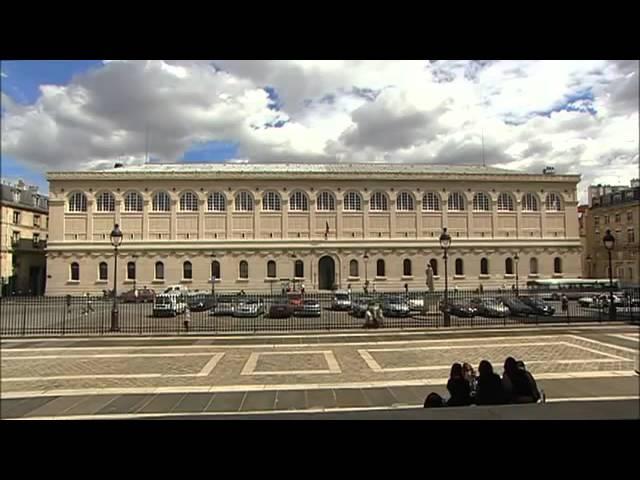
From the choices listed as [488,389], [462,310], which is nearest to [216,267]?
[462,310]

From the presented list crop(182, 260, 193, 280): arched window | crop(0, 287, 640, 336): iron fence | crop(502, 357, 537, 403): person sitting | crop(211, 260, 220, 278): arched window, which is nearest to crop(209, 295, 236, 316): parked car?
crop(0, 287, 640, 336): iron fence

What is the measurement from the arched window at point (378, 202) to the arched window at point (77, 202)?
29.9m

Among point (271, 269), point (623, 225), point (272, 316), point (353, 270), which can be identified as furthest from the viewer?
point (353, 270)

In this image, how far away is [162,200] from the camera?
4347 centimetres

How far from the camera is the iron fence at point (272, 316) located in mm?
17844

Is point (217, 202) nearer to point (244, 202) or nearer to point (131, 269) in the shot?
point (244, 202)

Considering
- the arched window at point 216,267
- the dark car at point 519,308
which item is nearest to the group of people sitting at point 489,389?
the dark car at point 519,308

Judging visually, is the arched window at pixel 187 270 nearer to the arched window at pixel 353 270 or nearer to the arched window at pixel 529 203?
the arched window at pixel 353 270

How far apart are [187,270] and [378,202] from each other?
22.7 metres

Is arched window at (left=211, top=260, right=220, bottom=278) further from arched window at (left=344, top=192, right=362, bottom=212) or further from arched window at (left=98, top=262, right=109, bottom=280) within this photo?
arched window at (left=344, top=192, right=362, bottom=212)

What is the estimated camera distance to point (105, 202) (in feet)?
135

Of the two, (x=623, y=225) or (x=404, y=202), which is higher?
(x=404, y=202)
